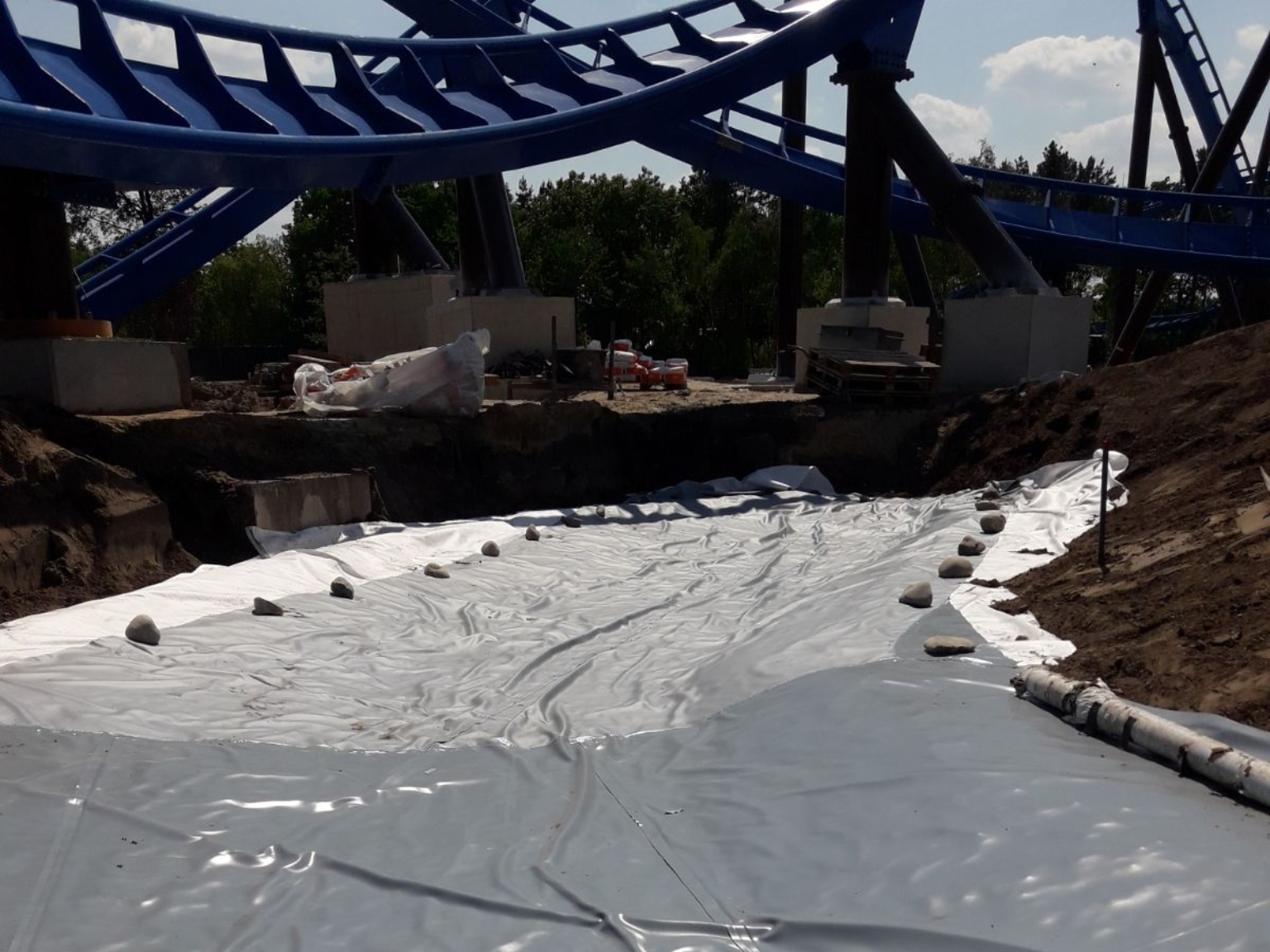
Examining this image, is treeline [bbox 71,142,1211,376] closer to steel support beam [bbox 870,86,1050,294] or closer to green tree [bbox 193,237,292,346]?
green tree [bbox 193,237,292,346]

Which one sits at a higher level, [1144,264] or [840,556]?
[1144,264]

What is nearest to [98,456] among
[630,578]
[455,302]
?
[630,578]

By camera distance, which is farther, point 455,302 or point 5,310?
point 455,302

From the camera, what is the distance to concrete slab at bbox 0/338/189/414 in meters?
8.87

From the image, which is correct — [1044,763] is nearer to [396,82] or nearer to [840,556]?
[840,556]

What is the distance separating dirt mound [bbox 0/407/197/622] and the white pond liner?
644 millimetres

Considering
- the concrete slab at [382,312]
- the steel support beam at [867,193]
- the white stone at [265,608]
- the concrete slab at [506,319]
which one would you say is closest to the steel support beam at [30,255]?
the white stone at [265,608]

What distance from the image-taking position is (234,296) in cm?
4881

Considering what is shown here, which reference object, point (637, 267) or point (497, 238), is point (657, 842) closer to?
point (497, 238)

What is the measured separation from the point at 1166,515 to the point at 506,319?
11623 mm

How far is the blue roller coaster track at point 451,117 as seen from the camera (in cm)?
900

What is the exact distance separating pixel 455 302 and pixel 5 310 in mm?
8218

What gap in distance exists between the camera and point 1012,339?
48.6 ft

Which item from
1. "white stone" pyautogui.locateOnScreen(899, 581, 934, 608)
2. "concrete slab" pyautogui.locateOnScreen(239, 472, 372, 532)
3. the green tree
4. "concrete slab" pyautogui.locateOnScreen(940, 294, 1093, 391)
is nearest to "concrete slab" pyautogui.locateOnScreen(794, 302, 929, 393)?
"concrete slab" pyautogui.locateOnScreen(940, 294, 1093, 391)
